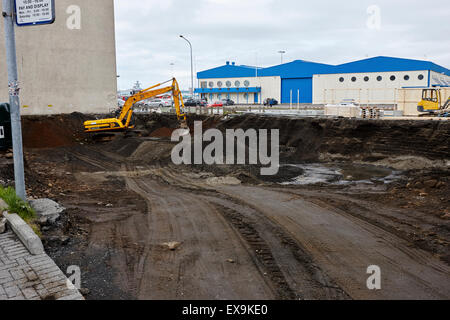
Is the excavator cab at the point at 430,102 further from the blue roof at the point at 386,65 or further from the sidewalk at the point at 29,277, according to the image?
the sidewalk at the point at 29,277

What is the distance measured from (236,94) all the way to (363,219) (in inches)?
2249

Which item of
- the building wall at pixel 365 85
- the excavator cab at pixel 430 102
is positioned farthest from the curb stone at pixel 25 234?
the building wall at pixel 365 85

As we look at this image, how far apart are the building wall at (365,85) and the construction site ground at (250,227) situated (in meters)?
27.7

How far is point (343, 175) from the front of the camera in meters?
18.4

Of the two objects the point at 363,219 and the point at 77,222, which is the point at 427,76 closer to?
the point at 363,219

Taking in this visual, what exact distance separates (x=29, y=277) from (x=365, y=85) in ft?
169

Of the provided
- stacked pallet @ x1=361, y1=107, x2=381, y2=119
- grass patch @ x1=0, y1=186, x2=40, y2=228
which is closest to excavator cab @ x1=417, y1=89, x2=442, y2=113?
stacked pallet @ x1=361, y1=107, x2=381, y2=119

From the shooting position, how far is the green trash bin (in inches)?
376

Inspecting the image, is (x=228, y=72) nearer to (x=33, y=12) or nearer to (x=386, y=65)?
(x=386, y=65)
